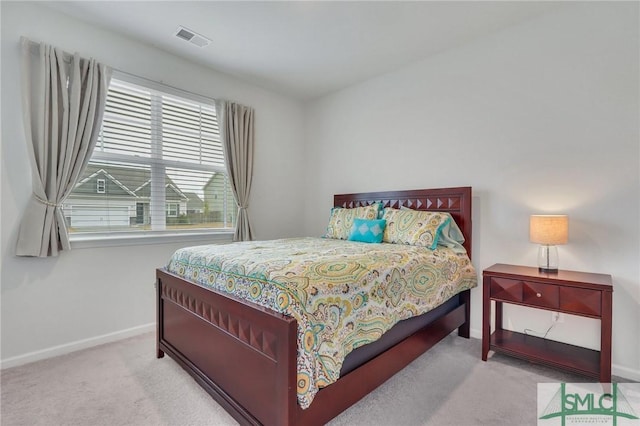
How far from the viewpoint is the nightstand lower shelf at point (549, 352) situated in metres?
1.99

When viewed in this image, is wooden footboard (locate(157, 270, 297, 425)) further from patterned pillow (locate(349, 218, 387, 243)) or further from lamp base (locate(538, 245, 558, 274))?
lamp base (locate(538, 245, 558, 274))

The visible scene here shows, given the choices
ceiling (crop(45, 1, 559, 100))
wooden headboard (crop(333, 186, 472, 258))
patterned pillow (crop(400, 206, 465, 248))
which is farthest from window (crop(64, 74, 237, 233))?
patterned pillow (crop(400, 206, 465, 248))

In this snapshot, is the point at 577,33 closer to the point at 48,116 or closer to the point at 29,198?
the point at 48,116

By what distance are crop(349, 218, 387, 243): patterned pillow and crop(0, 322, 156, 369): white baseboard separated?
2.21 meters

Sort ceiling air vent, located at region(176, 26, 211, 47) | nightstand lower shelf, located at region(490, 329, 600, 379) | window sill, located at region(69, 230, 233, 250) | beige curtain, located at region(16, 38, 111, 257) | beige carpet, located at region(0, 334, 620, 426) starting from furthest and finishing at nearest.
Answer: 1. ceiling air vent, located at region(176, 26, 211, 47)
2. window sill, located at region(69, 230, 233, 250)
3. beige curtain, located at region(16, 38, 111, 257)
4. nightstand lower shelf, located at region(490, 329, 600, 379)
5. beige carpet, located at region(0, 334, 620, 426)

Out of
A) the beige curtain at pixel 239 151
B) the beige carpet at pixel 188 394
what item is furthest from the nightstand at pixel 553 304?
the beige curtain at pixel 239 151

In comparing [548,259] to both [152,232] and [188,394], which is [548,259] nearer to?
[188,394]

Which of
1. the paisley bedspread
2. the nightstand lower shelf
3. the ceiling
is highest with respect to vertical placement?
the ceiling

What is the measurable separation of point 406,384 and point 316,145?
128 inches

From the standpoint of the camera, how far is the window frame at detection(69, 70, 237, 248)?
2615 mm

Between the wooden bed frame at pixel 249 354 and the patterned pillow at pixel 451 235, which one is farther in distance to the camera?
the patterned pillow at pixel 451 235

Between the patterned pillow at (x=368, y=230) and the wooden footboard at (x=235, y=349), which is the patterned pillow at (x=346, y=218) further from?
the wooden footboard at (x=235, y=349)

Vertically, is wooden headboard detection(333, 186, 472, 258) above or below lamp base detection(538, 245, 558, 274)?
above

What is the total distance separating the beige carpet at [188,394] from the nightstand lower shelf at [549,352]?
0.38ft
